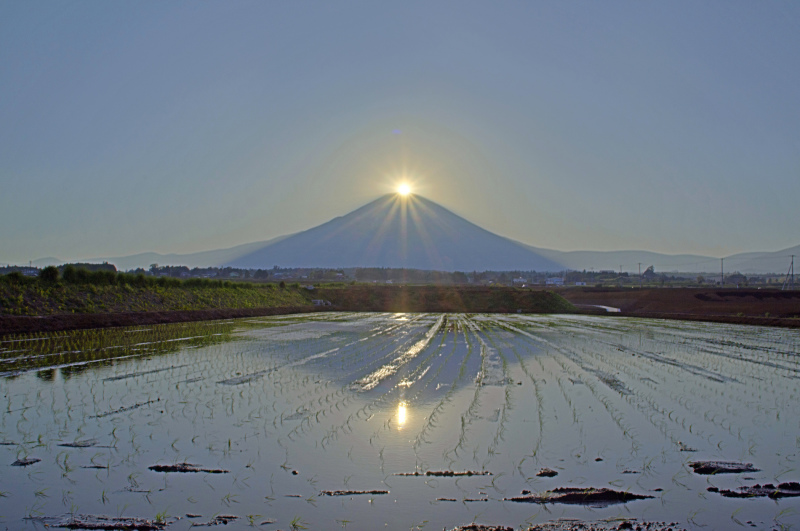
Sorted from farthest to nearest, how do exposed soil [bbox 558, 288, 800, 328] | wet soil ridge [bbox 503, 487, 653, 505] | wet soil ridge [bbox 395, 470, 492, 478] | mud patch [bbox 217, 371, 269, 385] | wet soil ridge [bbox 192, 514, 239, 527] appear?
1. exposed soil [bbox 558, 288, 800, 328]
2. mud patch [bbox 217, 371, 269, 385]
3. wet soil ridge [bbox 395, 470, 492, 478]
4. wet soil ridge [bbox 503, 487, 653, 505]
5. wet soil ridge [bbox 192, 514, 239, 527]

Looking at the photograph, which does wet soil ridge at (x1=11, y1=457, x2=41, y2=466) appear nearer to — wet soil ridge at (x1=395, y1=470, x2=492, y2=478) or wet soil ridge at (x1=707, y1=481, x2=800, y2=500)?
wet soil ridge at (x1=395, y1=470, x2=492, y2=478)

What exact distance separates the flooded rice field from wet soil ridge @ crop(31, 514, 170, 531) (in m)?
0.02

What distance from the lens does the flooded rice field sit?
5375 millimetres

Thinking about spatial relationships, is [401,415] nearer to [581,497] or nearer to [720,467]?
[581,497]

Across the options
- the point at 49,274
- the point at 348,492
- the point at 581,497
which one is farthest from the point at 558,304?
the point at 348,492

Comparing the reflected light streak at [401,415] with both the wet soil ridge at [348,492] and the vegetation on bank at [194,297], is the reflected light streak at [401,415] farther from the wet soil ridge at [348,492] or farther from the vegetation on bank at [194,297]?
the vegetation on bank at [194,297]

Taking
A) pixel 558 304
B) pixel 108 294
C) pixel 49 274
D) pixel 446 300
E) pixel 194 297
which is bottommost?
pixel 558 304

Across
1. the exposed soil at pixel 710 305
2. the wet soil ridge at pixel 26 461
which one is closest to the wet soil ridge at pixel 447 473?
the wet soil ridge at pixel 26 461

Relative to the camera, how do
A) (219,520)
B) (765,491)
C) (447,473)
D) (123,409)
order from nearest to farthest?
(219,520)
(765,491)
(447,473)
(123,409)

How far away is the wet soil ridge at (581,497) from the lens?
18.2ft

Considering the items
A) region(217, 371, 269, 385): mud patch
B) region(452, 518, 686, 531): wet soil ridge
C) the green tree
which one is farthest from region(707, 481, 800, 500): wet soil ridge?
the green tree

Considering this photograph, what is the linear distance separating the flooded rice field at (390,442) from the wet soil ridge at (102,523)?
0.02 meters

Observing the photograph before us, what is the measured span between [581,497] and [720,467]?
7.21 ft

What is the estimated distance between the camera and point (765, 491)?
5.89 meters
